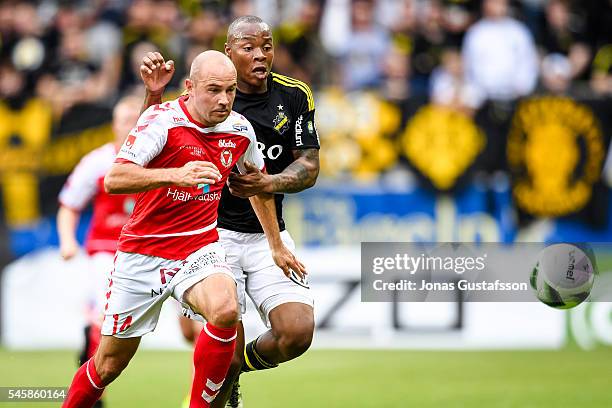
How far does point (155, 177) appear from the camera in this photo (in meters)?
6.62

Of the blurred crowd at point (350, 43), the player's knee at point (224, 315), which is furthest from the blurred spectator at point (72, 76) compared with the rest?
the player's knee at point (224, 315)

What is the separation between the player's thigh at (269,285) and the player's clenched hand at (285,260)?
18 cm

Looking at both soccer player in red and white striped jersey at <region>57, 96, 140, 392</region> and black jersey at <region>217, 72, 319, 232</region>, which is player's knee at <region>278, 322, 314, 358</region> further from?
soccer player in red and white striped jersey at <region>57, 96, 140, 392</region>

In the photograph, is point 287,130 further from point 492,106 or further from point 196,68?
point 492,106

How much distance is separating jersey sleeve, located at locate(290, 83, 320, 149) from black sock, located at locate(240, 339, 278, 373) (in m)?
1.46

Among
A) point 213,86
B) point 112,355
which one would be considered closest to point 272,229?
point 213,86

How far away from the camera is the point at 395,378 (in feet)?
36.3

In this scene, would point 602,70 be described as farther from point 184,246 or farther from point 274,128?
point 184,246

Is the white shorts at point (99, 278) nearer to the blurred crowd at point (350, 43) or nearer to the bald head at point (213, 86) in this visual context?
the bald head at point (213, 86)

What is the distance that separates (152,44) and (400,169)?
12.5 ft

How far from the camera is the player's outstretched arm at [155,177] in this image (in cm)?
656

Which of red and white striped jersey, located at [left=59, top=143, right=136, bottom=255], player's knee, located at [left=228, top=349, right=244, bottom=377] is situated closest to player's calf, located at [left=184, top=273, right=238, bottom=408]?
player's knee, located at [left=228, top=349, right=244, bottom=377]

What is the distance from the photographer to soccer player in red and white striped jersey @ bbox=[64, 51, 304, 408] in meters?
6.92

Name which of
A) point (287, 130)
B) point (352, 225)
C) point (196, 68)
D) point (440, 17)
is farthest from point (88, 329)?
point (440, 17)
